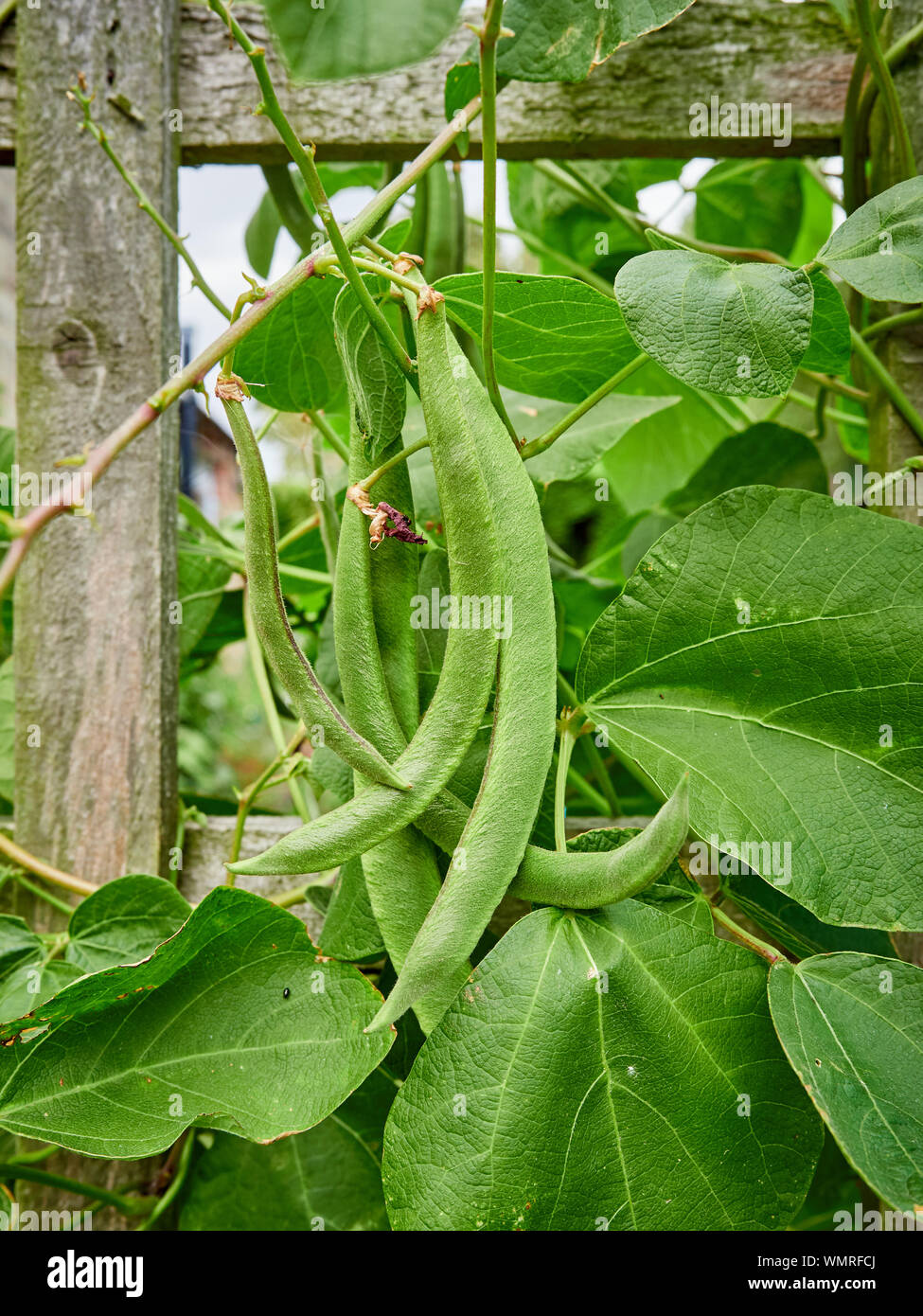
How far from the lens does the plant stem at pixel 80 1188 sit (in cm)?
47

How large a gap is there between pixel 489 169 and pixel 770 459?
1.13 ft

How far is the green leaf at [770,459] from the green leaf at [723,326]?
9.4 inches

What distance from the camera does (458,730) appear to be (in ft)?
1.28

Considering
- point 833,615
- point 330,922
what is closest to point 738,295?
point 833,615

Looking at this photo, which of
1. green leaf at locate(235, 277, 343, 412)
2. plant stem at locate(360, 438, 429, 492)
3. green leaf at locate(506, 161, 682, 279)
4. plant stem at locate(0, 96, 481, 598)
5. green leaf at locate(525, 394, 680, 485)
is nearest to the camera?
plant stem at locate(0, 96, 481, 598)

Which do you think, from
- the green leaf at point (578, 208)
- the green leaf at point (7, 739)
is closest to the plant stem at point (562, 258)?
the green leaf at point (578, 208)

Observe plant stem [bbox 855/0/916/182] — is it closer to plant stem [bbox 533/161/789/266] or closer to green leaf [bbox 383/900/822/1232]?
plant stem [bbox 533/161/789/266]

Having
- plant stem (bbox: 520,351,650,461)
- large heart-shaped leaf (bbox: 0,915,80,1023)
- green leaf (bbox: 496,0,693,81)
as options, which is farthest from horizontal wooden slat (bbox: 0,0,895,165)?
large heart-shaped leaf (bbox: 0,915,80,1023)

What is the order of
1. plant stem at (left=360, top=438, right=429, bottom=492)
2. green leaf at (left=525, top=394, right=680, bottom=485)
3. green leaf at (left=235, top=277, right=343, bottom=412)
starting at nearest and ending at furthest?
plant stem at (left=360, top=438, right=429, bottom=492) → green leaf at (left=235, top=277, right=343, bottom=412) → green leaf at (left=525, top=394, right=680, bottom=485)

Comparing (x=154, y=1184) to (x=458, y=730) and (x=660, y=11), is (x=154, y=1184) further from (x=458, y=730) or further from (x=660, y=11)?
(x=660, y=11)

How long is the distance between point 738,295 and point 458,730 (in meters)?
0.23

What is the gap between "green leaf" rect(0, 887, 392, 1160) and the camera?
422mm

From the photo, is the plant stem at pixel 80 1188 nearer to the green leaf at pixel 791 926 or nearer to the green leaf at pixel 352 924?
the green leaf at pixel 352 924

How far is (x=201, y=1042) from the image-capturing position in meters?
Answer: 0.45
